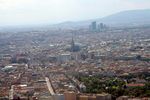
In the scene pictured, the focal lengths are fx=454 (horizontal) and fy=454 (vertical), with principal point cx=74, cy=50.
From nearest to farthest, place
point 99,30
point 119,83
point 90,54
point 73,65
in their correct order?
1. point 119,83
2. point 73,65
3. point 90,54
4. point 99,30

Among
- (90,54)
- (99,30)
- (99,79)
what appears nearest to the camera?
(99,79)

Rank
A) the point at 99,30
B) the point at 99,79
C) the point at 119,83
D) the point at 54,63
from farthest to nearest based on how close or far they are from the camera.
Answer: the point at 99,30 → the point at 54,63 → the point at 99,79 → the point at 119,83

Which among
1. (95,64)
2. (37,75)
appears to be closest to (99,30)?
(95,64)

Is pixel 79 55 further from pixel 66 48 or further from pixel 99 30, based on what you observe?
pixel 99 30

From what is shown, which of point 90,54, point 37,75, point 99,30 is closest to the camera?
point 37,75

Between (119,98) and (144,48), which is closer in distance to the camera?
(119,98)

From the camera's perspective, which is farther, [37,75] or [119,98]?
[37,75]

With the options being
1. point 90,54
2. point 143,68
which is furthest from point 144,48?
point 143,68

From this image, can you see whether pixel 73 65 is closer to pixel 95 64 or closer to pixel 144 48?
pixel 95 64

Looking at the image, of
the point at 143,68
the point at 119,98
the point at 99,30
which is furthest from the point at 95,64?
the point at 99,30
